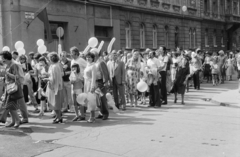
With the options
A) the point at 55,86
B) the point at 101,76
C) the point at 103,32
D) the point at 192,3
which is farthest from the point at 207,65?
the point at 192,3

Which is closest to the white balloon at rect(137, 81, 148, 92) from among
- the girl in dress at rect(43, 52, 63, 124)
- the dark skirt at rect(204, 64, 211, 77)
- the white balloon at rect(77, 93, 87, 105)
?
the white balloon at rect(77, 93, 87, 105)

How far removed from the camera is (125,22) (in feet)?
85.1

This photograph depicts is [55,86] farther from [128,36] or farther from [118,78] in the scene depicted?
[128,36]

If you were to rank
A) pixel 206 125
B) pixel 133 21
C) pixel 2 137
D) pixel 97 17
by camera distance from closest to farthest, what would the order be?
pixel 2 137, pixel 206 125, pixel 97 17, pixel 133 21

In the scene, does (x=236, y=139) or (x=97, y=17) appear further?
(x=97, y=17)

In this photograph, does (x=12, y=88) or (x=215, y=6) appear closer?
(x=12, y=88)

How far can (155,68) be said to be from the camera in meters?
12.0

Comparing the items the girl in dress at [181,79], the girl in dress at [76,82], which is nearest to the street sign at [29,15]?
the girl in dress at [181,79]

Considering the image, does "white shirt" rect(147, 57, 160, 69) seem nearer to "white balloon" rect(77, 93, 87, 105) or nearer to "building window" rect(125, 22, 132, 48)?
"white balloon" rect(77, 93, 87, 105)

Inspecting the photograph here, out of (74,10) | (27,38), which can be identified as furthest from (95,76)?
(74,10)

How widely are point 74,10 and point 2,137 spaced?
1453 cm

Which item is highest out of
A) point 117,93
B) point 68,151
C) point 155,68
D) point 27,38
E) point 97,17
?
point 97,17

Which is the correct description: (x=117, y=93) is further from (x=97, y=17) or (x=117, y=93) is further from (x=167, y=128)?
(x=97, y=17)

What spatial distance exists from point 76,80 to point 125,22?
55.9 feet
